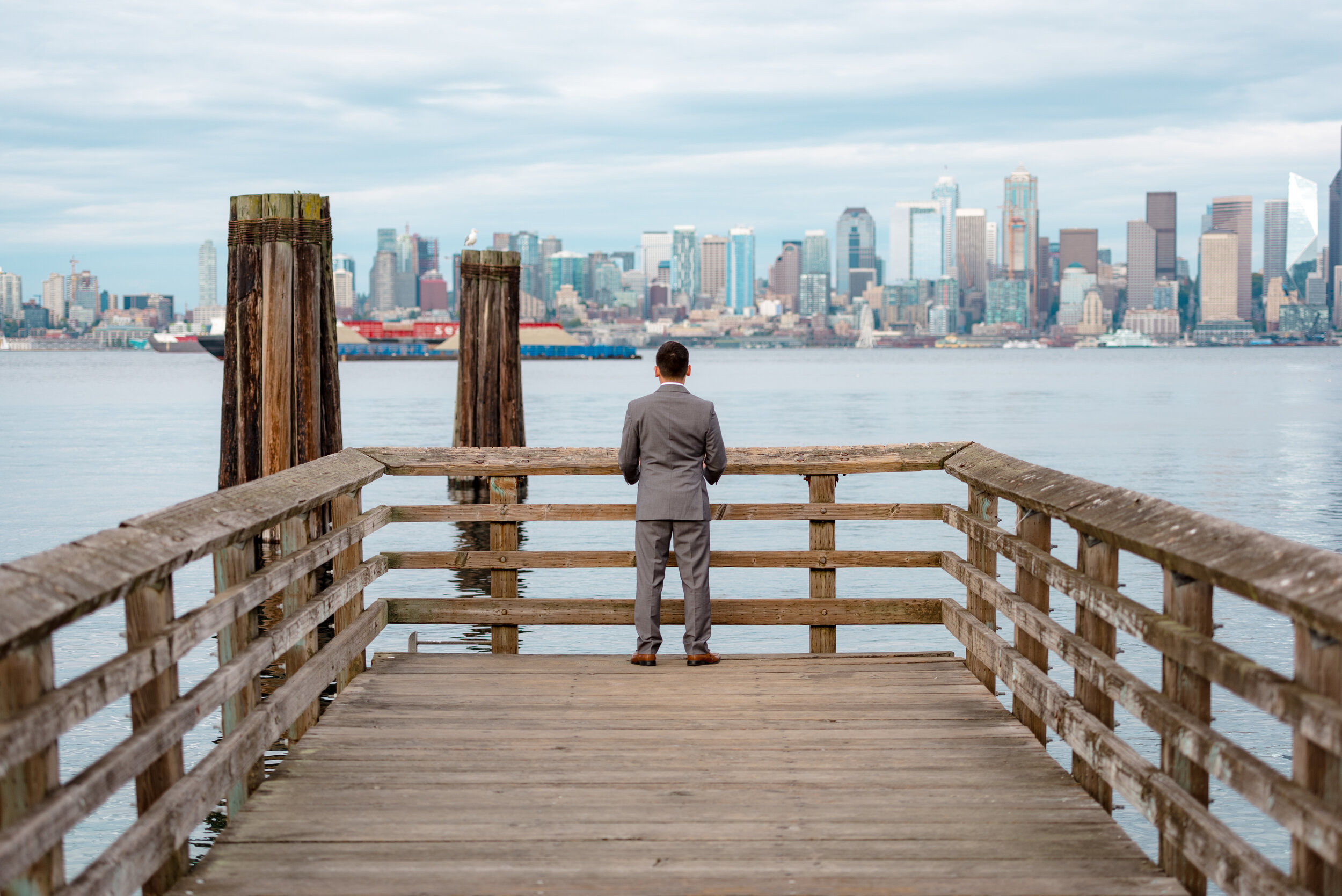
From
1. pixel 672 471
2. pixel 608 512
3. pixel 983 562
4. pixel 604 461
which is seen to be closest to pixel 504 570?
pixel 608 512

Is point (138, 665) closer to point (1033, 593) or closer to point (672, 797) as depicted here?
point (672, 797)

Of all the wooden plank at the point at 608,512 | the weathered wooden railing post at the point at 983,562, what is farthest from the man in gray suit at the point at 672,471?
the weathered wooden railing post at the point at 983,562

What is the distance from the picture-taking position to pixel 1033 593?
585cm

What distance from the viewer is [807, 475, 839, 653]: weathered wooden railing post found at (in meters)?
7.65

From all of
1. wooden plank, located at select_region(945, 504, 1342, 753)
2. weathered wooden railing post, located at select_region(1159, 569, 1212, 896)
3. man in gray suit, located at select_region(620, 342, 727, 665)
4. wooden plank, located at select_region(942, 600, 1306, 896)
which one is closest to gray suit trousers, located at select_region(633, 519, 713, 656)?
man in gray suit, located at select_region(620, 342, 727, 665)

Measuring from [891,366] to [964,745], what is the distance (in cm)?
17080

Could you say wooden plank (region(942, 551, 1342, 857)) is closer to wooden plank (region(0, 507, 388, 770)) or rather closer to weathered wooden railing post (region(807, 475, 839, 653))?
weathered wooden railing post (region(807, 475, 839, 653))

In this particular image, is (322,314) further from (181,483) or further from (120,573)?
(181,483)

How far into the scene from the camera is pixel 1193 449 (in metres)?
41.4

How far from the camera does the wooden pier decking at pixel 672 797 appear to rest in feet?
13.9

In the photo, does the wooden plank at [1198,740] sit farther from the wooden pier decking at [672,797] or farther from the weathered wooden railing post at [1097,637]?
the wooden pier decking at [672,797]

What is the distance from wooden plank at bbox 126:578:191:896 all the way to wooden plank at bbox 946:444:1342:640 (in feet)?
9.39

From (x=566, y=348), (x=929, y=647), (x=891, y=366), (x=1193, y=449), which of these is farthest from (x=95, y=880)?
(x=566, y=348)

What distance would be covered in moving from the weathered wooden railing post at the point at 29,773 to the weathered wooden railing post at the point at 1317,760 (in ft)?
9.48
